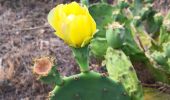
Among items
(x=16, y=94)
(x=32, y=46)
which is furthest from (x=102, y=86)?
(x=32, y=46)

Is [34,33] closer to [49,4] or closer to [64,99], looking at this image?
[49,4]

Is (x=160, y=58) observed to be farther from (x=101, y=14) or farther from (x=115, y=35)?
(x=101, y=14)

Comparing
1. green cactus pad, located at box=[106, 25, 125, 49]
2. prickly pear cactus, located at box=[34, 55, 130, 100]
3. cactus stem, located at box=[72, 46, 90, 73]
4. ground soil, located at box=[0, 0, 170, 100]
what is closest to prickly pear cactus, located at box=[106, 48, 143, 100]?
green cactus pad, located at box=[106, 25, 125, 49]

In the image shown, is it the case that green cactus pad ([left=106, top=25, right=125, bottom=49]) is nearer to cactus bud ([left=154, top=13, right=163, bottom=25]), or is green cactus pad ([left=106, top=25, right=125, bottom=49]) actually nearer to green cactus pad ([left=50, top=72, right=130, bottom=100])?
green cactus pad ([left=50, top=72, right=130, bottom=100])

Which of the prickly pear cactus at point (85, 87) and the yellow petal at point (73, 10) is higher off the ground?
the yellow petal at point (73, 10)

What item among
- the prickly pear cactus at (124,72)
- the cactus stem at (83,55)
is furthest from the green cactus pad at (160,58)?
the cactus stem at (83,55)

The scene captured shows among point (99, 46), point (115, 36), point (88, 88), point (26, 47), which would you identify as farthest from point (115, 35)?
point (26, 47)

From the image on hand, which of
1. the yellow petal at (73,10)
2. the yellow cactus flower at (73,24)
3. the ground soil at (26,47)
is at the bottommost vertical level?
the ground soil at (26,47)

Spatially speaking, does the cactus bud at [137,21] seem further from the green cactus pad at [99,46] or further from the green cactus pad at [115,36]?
the green cactus pad at [115,36]
